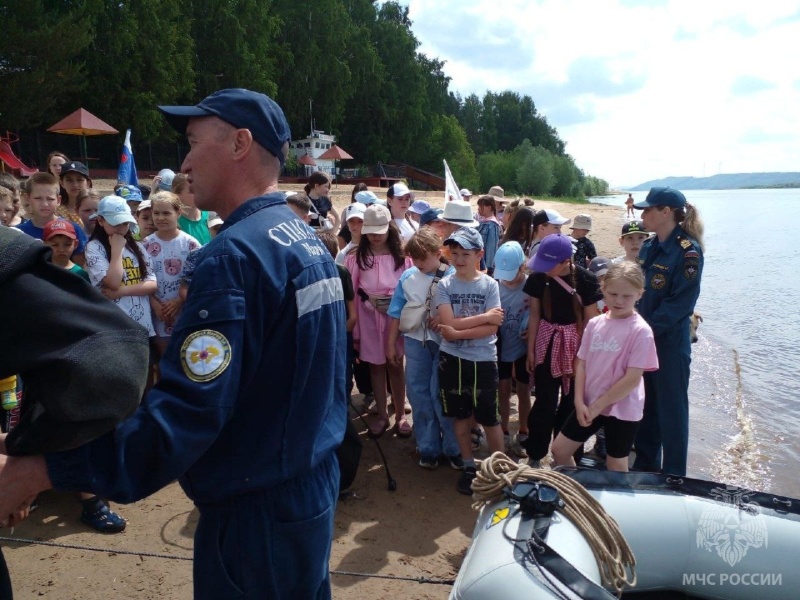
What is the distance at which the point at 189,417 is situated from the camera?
1368 millimetres

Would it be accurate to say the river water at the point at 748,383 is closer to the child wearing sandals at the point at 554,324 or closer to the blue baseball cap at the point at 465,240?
the child wearing sandals at the point at 554,324

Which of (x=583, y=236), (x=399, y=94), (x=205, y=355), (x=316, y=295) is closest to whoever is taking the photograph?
(x=205, y=355)

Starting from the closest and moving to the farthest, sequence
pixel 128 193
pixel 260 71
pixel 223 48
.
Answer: pixel 128 193 < pixel 223 48 < pixel 260 71

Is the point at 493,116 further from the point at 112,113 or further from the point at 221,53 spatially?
the point at 112,113

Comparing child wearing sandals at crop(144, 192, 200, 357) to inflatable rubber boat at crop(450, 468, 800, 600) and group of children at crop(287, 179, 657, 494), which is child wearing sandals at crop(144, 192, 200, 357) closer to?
group of children at crop(287, 179, 657, 494)

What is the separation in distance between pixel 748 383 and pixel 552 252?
6342 mm

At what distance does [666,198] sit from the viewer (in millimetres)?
4152

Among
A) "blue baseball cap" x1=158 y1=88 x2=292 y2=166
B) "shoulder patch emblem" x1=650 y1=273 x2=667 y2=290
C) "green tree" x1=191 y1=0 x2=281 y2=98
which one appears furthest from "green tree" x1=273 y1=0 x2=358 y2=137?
"blue baseball cap" x1=158 y1=88 x2=292 y2=166

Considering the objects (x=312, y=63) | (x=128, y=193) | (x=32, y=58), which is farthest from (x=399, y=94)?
(x=128, y=193)

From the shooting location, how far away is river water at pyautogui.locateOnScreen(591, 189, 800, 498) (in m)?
5.72

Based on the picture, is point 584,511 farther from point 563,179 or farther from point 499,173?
point 563,179

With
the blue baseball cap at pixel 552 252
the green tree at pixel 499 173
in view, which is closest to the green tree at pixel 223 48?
the blue baseball cap at pixel 552 252

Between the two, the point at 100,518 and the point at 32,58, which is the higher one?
the point at 32,58

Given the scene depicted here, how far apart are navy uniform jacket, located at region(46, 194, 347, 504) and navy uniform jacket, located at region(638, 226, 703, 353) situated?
116 inches
